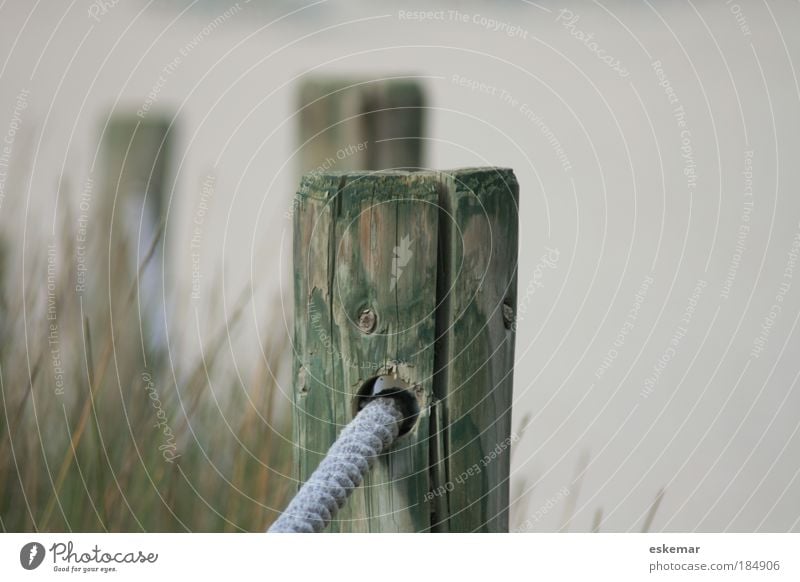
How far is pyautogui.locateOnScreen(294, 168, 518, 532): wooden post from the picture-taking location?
109cm

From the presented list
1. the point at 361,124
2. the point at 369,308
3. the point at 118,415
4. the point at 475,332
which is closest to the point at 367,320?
the point at 369,308

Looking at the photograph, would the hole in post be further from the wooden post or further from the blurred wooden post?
the blurred wooden post

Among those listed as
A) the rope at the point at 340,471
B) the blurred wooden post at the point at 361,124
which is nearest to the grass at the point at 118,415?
the blurred wooden post at the point at 361,124

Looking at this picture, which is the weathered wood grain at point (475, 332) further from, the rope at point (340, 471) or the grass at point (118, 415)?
the grass at point (118, 415)

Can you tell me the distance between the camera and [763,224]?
6.91ft

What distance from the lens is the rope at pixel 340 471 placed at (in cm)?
105

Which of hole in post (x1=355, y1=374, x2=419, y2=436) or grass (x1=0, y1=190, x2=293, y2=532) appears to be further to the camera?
grass (x1=0, y1=190, x2=293, y2=532)

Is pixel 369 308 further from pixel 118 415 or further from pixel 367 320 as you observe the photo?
pixel 118 415

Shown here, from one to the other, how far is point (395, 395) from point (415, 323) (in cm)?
9

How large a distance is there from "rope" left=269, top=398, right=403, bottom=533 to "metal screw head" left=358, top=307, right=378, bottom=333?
84 millimetres

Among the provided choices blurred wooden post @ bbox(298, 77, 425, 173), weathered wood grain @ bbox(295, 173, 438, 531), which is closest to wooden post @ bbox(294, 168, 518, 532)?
weathered wood grain @ bbox(295, 173, 438, 531)

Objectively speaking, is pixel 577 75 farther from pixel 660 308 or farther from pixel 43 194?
pixel 43 194
